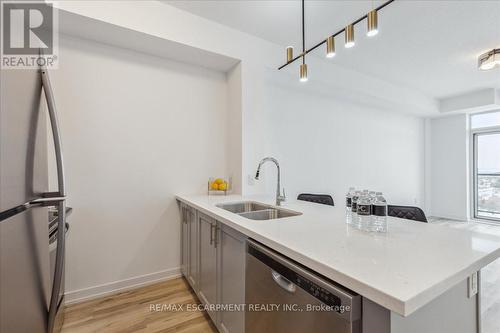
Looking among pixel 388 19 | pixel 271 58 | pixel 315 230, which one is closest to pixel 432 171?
pixel 388 19

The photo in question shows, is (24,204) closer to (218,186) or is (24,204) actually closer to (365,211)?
(365,211)

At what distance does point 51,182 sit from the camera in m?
2.05

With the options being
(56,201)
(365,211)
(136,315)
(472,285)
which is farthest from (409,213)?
(136,315)

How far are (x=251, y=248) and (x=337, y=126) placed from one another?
3319 mm

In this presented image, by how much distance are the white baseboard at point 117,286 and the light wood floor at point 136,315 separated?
5 cm

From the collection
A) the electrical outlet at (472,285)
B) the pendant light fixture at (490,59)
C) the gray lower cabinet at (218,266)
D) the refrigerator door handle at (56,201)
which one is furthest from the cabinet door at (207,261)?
the pendant light fixture at (490,59)

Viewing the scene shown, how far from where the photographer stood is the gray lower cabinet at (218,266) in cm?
138

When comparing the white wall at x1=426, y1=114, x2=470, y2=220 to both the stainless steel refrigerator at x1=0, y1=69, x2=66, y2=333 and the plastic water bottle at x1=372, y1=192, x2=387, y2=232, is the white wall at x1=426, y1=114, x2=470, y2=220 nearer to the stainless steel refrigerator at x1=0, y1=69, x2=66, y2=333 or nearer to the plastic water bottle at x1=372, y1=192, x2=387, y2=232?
the plastic water bottle at x1=372, y1=192, x2=387, y2=232

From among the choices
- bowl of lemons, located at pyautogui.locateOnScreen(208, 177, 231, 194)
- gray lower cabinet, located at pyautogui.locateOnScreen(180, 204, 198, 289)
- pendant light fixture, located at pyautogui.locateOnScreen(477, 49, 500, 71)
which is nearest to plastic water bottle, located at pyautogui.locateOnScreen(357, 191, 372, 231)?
gray lower cabinet, located at pyautogui.locateOnScreen(180, 204, 198, 289)

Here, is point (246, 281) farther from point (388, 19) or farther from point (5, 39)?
point (388, 19)

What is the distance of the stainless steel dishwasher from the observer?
29.3 inches

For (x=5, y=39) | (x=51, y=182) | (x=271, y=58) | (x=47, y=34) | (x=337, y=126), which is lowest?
(x=51, y=182)

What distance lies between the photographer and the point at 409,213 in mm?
1865

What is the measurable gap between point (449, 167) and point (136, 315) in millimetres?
6825
